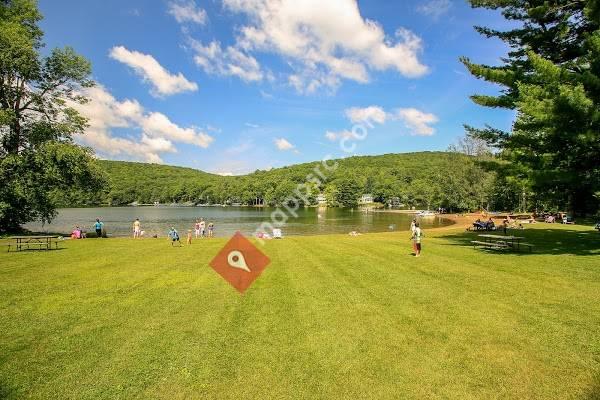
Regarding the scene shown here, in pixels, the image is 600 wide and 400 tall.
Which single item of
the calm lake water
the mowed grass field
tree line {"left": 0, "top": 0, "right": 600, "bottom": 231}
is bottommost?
the calm lake water

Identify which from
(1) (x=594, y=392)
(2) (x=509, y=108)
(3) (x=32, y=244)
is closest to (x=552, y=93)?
(2) (x=509, y=108)

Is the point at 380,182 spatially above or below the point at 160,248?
above

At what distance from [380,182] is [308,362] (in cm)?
18910

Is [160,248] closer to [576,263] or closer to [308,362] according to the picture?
[308,362]

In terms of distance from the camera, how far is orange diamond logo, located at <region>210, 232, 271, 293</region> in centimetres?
1442

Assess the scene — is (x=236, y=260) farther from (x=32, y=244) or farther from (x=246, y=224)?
(x=246, y=224)

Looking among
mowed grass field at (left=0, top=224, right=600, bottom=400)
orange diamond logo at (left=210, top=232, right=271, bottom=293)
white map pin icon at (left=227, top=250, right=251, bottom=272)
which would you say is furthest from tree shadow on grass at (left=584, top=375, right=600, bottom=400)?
white map pin icon at (left=227, top=250, right=251, bottom=272)

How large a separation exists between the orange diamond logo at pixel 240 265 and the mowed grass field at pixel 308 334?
1.79 ft

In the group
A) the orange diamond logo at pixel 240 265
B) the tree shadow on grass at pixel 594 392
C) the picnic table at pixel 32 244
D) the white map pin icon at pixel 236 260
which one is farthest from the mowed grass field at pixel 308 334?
the picnic table at pixel 32 244

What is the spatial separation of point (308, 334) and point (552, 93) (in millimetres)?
16356

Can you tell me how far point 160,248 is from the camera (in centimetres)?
2481

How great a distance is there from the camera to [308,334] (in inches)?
355

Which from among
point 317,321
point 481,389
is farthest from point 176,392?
point 481,389

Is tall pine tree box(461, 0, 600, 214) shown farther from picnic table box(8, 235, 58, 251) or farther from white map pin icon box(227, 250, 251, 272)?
picnic table box(8, 235, 58, 251)
